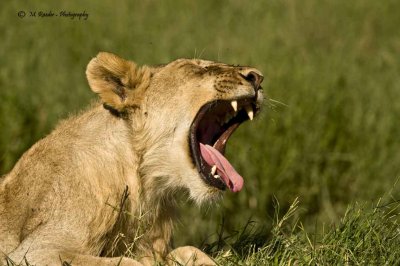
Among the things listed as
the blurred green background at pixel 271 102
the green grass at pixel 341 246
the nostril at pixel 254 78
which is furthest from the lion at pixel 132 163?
the blurred green background at pixel 271 102

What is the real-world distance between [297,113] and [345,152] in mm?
749

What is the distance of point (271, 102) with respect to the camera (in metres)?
10.3

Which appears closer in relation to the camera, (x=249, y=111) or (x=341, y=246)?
(x=341, y=246)

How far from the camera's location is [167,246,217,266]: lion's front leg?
641 cm

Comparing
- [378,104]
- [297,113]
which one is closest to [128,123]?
[297,113]

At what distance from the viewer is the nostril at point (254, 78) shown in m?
6.57

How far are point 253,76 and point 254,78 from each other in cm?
2

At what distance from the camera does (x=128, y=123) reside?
260 inches

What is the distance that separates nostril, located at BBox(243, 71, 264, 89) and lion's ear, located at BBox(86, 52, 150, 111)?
0.62 m

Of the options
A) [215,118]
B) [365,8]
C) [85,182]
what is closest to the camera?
[85,182]

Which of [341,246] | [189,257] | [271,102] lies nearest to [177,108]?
[189,257]

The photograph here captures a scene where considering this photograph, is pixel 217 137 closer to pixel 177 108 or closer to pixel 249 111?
pixel 249 111

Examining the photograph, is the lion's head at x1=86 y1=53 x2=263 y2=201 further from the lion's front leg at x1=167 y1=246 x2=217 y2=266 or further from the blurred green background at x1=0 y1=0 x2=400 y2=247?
the blurred green background at x1=0 y1=0 x2=400 y2=247

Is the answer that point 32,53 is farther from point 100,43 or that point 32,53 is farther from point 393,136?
point 393,136
